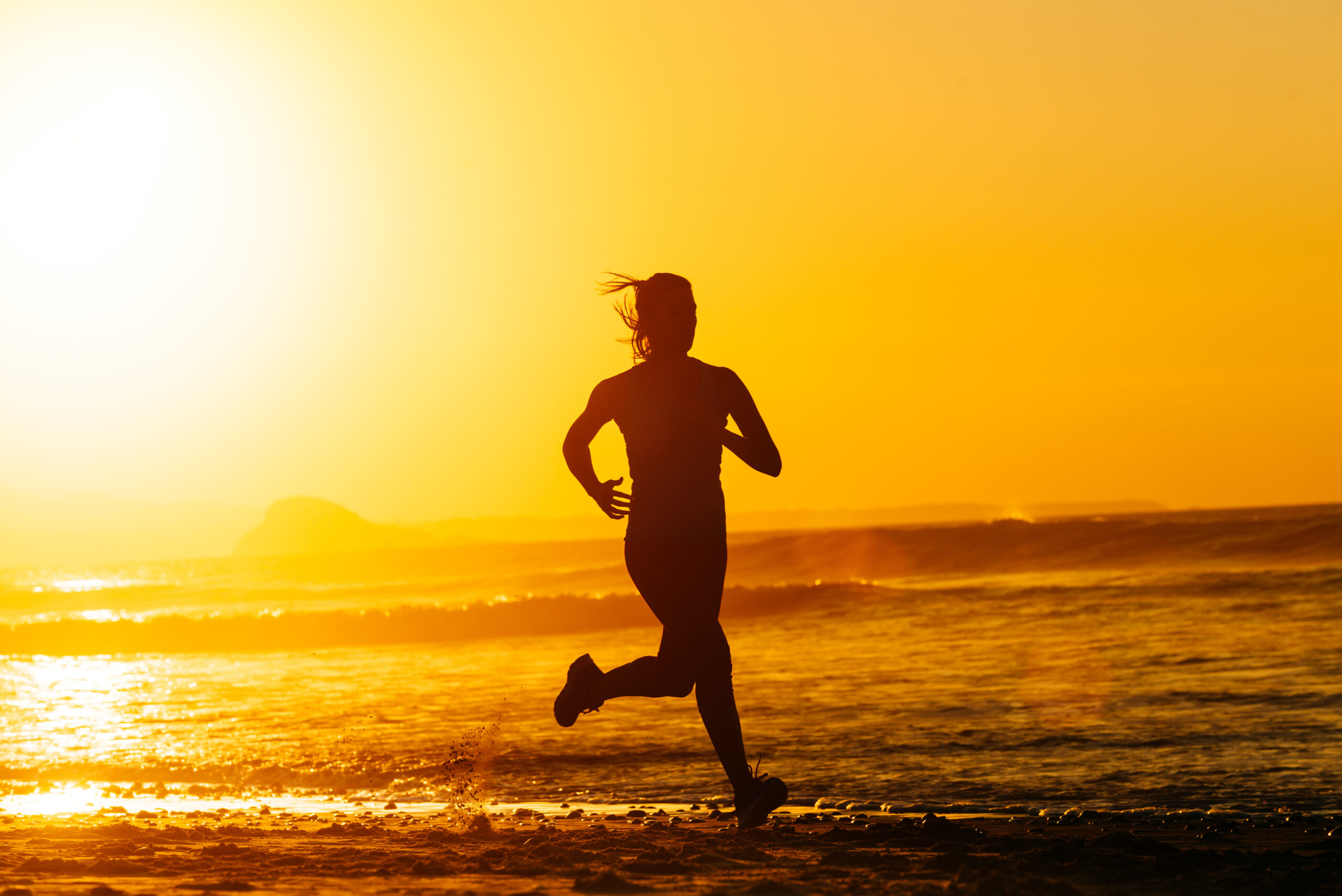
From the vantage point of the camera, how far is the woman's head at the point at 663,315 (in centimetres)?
459

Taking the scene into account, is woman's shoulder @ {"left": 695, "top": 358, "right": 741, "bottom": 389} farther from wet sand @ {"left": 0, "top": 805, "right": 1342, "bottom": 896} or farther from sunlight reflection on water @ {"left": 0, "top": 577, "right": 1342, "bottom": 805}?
sunlight reflection on water @ {"left": 0, "top": 577, "right": 1342, "bottom": 805}

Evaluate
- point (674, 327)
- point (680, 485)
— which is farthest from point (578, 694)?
point (674, 327)

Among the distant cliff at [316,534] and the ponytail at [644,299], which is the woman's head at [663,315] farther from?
the distant cliff at [316,534]

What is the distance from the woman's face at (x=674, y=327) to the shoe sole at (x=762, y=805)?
1.68 meters

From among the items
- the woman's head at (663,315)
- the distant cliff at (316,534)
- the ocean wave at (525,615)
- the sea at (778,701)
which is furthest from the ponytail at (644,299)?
the distant cliff at (316,534)

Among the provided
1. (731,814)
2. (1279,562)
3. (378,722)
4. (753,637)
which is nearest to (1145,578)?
(1279,562)

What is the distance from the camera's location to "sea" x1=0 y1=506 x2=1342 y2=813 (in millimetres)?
8055

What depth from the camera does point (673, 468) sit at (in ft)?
14.6

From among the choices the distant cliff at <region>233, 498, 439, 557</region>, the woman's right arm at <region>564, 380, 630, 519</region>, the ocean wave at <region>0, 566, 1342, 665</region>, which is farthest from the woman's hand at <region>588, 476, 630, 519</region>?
the distant cliff at <region>233, 498, 439, 557</region>

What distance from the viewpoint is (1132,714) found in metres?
10.1

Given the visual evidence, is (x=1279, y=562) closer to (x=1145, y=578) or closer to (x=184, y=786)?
(x=1145, y=578)

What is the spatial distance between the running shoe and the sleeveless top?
0.70 metres

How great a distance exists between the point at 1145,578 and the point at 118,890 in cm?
2717

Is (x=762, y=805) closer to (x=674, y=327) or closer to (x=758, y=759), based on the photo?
(x=674, y=327)
